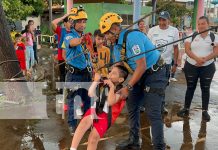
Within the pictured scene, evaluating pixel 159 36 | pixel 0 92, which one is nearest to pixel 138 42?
pixel 159 36

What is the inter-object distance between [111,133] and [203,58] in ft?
6.54

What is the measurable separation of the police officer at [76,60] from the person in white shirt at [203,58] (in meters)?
1.88

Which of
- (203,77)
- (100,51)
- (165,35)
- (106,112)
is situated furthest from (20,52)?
(106,112)

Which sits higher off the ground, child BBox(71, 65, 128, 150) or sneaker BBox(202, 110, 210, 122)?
child BBox(71, 65, 128, 150)

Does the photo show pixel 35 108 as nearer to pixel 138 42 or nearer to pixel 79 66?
pixel 79 66

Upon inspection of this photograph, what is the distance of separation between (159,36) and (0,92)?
12.3ft

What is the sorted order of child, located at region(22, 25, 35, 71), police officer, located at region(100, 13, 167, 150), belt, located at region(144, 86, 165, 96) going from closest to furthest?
police officer, located at region(100, 13, 167, 150), belt, located at region(144, 86, 165, 96), child, located at region(22, 25, 35, 71)

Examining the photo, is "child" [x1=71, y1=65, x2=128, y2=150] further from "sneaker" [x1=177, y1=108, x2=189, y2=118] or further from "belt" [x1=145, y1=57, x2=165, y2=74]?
"sneaker" [x1=177, y1=108, x2=189, y2=118]

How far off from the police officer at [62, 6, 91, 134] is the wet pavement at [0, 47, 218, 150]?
41 centimetres

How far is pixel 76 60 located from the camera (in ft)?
16.1

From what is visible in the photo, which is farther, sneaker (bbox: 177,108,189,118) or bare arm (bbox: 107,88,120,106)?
sneaker (bbox: 177,108,189,118)

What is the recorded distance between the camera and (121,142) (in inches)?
183

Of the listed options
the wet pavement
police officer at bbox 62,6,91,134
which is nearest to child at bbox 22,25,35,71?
the wet pavement

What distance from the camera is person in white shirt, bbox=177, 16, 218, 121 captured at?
5492 millimetres
